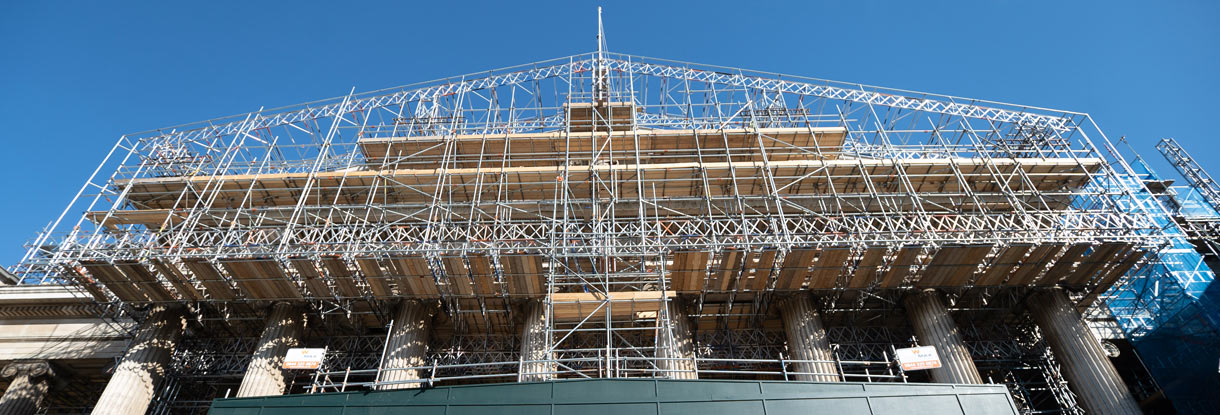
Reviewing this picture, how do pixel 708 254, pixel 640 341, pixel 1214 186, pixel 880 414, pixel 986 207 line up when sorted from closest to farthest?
pixel 880 414 → pixel 708 254 → pixel 640 341 → pixel 986 207 → pixel 1214 186

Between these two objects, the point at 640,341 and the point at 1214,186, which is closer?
the point at 640,341

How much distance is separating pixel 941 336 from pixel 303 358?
19249mm

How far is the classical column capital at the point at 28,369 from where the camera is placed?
23094 millimetres

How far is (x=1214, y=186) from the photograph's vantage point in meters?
27.1

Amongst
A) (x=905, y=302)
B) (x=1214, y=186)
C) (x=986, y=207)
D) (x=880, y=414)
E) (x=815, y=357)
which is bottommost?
(x=880, y=414)

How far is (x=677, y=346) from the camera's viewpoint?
18.9 m

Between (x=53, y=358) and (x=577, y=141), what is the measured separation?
21.7 metres

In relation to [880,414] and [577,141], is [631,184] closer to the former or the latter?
[577,141]

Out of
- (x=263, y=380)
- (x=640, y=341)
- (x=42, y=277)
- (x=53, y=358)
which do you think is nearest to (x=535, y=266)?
(x=640, y=341)

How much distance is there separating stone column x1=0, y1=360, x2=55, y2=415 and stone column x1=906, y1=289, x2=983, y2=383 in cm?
3108

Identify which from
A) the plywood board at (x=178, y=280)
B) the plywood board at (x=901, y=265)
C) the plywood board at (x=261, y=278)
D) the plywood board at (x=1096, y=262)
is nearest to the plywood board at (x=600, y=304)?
the plywood board at (x=901, y=265)

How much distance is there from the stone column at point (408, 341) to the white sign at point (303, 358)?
1.88 meters

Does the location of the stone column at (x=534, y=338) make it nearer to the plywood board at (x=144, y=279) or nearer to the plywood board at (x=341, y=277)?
the plywood board at (x=341, y=277)

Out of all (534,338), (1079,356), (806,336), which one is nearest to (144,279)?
(534,338)
